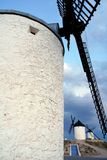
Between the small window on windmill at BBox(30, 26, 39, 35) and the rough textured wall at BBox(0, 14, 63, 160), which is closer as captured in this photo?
the rough textured wall at BBox(0, 14, 63, 160)

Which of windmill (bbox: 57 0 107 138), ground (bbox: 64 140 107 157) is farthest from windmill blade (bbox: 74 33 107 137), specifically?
ground (bbox: 64 140 107 157)

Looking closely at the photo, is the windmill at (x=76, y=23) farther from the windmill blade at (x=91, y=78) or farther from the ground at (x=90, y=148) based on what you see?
the ground at (x=90, y=148)

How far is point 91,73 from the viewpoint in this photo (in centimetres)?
1266

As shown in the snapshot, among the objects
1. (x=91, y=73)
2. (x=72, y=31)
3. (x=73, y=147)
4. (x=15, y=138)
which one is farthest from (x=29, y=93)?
(x=73, y=147)

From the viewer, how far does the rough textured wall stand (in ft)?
18.0

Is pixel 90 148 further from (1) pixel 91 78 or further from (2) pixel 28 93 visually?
(2) pixel 28 93

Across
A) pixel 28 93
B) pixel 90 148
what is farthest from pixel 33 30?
pixel 90 148

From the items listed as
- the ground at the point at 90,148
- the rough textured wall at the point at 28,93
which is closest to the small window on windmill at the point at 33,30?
the rough textured wall at the point at 28,93

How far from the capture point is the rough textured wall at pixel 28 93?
5496mm

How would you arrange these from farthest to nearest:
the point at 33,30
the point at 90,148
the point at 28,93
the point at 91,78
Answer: the point at 90,148 → the point at 91,78 → the point at 33,30 → the point at 28,93

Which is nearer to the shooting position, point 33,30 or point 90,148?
point 33,30

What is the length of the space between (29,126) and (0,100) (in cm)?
93

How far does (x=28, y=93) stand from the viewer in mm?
5941

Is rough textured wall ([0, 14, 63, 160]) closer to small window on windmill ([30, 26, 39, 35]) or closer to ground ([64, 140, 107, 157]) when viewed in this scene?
small window on windmill ([30, 26, 39, 35])
